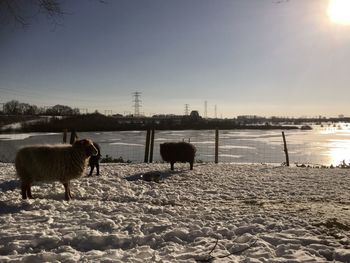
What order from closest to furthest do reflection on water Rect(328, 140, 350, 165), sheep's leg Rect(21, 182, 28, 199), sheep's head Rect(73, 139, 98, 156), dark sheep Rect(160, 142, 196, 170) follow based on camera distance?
sheep's leg Rect(21, 182, 28, 199) < sheep's head Rect(73, 139, 98, 156) < dark sheep Rect(160, 142, 196, 170) < reflection on water Rect(328, 140, 350, 165)

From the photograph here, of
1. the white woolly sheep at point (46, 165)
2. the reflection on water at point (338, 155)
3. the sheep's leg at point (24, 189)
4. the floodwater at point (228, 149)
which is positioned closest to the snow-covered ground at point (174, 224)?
the sheep's leg at point (24, 189)

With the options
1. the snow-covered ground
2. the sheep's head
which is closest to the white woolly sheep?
the sheep's head

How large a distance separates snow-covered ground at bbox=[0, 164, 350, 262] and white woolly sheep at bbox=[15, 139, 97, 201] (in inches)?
17.4

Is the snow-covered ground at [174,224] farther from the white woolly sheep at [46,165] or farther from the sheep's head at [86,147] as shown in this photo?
the sheep's head at [86,147]

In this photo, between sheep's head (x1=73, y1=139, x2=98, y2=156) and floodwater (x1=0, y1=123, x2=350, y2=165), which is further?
floodwater (x1=0, y1=123, x2=350, y2=165)

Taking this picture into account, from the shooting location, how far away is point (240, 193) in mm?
10094

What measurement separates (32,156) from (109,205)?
2.36 m

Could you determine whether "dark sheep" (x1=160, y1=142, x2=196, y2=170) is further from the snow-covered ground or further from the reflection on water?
the reflection on water

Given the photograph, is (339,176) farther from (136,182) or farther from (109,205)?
(109,205)

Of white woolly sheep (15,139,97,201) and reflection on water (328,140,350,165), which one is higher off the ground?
white woolly sheep (15,139,97,201)

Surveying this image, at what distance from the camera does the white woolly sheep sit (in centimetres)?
879

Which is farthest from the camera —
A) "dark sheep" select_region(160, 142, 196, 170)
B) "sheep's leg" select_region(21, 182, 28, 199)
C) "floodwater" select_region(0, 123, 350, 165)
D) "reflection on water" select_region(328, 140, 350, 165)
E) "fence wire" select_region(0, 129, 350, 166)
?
"reflection on water" select_region(328, 140, 350, 165)

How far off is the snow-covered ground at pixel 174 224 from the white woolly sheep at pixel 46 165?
44cm

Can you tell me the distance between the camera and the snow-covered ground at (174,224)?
5.11 metres
